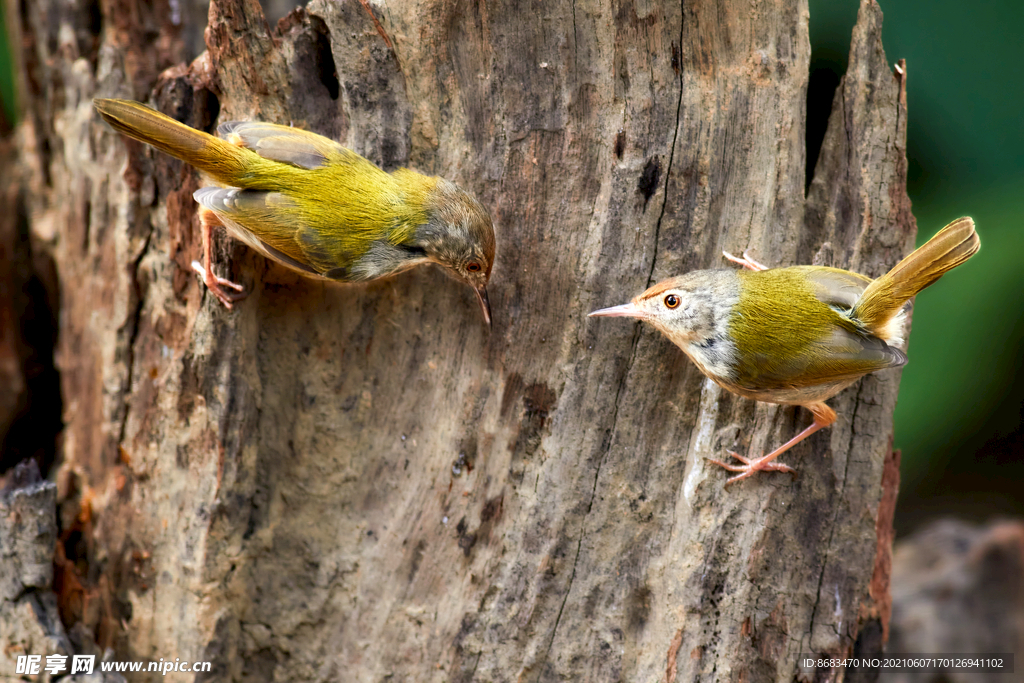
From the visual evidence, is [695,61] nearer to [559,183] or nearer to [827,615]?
[559,183]

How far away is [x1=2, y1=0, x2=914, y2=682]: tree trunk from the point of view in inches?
130

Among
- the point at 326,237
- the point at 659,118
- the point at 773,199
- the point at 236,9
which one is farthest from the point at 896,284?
the point at 236,9

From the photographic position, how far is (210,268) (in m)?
3.60

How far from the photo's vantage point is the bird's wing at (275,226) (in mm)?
3338

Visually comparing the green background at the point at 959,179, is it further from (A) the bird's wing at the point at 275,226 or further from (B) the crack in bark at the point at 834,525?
(A) the bird's wing at the point at 275,226

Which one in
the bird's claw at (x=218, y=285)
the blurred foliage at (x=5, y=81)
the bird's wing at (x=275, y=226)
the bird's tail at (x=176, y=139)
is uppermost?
the blurred foliage at (x=5, y=81)

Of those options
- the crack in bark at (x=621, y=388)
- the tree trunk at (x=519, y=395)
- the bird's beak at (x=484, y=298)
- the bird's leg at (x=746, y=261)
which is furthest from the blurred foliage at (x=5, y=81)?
the bird's leg at (x=746, y=261)

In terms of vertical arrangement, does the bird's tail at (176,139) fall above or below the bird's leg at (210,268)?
above

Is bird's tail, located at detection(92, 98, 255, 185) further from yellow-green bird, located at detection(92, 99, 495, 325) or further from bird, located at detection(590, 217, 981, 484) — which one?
bird, located at detection(590, 217, 981, 484)

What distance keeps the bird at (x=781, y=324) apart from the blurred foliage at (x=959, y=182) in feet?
5.46

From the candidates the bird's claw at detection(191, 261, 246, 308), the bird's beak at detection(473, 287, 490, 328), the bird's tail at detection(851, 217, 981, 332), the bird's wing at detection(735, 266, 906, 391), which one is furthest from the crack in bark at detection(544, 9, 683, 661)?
the bird's claw at detection(191, 261, 246, 308)

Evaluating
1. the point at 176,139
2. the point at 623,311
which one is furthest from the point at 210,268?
the point at 623,311

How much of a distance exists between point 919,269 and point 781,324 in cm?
57

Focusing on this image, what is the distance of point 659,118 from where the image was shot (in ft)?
10.9
